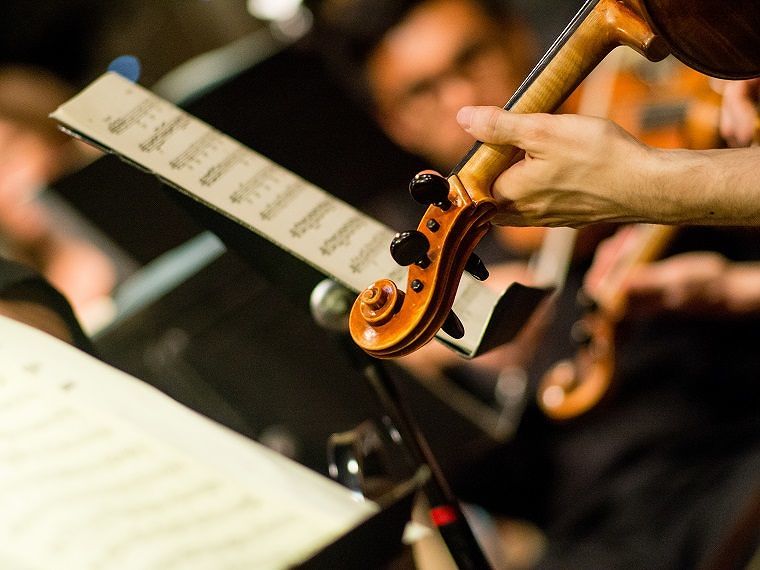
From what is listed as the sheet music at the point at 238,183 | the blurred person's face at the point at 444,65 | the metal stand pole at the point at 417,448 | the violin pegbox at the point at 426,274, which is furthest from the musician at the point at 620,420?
the violin pegbox at the point at 426,274

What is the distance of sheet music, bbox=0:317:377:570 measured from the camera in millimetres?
627

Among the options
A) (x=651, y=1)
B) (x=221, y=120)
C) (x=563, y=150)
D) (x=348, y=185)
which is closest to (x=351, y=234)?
(x=563, y=150)

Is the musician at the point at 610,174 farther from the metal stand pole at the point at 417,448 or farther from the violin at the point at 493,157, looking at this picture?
the metal stand pole at the point at 417,448

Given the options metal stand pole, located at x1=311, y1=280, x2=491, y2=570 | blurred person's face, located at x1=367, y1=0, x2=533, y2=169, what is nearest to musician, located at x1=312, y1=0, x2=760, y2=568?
blurred person's face, located at x1=367, y1=0, x2=533, y2=169

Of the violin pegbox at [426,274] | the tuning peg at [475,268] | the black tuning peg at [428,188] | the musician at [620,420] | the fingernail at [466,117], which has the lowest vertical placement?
the musician at [620,420]

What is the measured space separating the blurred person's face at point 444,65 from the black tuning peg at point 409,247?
3.91 feet

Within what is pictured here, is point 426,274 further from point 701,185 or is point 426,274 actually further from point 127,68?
point 127,68

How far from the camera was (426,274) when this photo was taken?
0.69 metres

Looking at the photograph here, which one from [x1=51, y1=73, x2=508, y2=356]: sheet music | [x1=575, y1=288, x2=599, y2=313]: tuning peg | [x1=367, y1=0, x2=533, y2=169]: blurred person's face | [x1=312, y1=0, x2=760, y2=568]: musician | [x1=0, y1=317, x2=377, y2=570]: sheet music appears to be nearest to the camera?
[x1=0, y1=317, x2=377, y2=570]: sheet music

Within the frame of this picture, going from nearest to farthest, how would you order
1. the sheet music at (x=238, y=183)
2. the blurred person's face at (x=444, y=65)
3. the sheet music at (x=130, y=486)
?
the sheet music at (x=130, y=486), the sheet music at (x=238, y=183), the blurred person's face at (x=444, y=65)

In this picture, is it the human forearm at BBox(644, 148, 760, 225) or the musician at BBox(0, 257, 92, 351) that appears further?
the musician at BBox(0, 257, 92, 351)

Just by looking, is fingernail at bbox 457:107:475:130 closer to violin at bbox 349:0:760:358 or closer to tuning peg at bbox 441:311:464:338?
violin at bbox 349:0:760:358

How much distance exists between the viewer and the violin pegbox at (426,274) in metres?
0.67

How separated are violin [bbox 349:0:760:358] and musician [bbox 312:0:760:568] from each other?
3.12 ft
